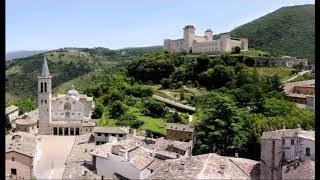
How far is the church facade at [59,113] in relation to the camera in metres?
16.0

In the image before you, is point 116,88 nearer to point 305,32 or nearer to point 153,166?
point 153,166

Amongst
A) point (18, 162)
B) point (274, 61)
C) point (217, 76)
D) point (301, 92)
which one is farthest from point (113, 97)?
point (18, 162)

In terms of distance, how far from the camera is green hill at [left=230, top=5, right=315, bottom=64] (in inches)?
1096

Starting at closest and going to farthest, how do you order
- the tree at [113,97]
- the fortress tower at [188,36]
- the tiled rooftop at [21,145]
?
the tiled rooftop at [21,145], the tree at [113,97], the fortress tower at [188,36]

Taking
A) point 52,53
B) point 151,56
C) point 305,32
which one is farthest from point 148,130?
point 52,53

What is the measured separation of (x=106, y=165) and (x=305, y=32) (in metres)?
21.7

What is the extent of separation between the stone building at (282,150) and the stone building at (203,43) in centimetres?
1713

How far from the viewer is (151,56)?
82.7 feet

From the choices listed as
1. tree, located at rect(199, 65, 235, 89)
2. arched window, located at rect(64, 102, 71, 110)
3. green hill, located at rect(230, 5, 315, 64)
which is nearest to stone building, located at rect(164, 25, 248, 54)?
green hill, located at rect(230, 5, 315, 64)

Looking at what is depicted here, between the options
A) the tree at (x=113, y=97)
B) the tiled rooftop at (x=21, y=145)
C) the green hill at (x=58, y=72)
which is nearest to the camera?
the tiled rooftop at (x=21, y=145)

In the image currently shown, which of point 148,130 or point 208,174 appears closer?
point 208,174

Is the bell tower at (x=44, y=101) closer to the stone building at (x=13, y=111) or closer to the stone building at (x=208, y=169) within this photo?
the stone building at (x=13, y=111)

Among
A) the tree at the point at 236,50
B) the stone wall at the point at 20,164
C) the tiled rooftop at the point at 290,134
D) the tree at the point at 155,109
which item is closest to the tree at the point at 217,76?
the tree at the point at 236,50

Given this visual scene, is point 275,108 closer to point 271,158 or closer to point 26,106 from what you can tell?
point 271,158
